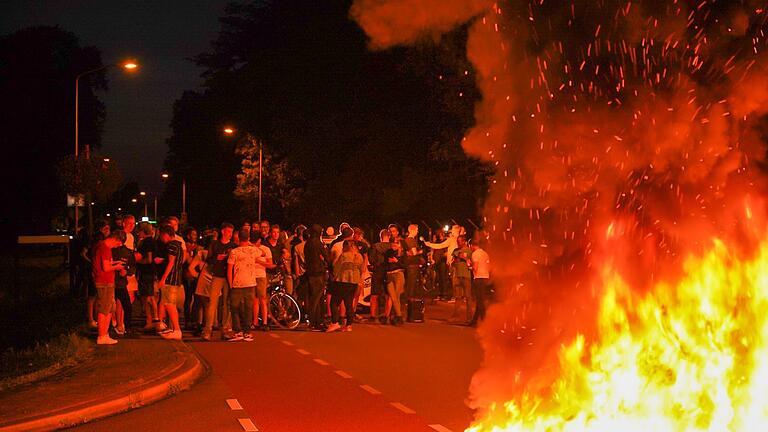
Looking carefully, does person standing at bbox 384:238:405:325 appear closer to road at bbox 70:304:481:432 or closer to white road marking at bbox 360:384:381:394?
road at bbox 70:304:481:432

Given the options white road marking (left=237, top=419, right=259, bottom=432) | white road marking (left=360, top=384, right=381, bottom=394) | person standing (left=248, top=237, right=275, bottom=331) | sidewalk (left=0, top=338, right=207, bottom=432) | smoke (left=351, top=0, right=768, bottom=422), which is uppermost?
smoke (left=351, top=0, right=768, bottom=422)

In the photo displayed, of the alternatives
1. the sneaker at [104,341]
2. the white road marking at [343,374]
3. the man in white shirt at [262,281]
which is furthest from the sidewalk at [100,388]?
Result: the man in white shirt at [262,281]

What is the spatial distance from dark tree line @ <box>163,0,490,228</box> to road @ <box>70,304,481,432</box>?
11.7 meters

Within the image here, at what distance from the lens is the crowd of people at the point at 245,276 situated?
17.5 meters

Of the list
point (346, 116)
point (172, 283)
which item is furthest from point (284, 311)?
point (346, 116)

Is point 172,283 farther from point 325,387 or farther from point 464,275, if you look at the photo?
point 464,275

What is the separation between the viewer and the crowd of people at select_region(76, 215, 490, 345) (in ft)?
57.3

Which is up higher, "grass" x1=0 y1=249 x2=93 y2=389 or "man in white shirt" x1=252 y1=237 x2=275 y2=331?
"man in white shirt" x1=252 y1=237 x2=275 y2=331

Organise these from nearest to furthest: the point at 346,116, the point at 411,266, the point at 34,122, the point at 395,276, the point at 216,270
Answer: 1. the point at 216,270
2. the point at 395,276
3. the point at 411,266
4. the point at 346,116
5. the point at 34,122

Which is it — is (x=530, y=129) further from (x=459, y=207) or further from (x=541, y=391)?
(x=459, y=207)

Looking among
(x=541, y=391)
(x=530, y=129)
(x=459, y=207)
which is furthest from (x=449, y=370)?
(x=459, y=207)

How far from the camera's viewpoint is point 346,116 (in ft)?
149

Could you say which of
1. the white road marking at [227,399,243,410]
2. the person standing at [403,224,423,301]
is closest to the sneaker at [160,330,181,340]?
the person standing at [403,224,423,301]

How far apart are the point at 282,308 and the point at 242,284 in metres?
2.81
